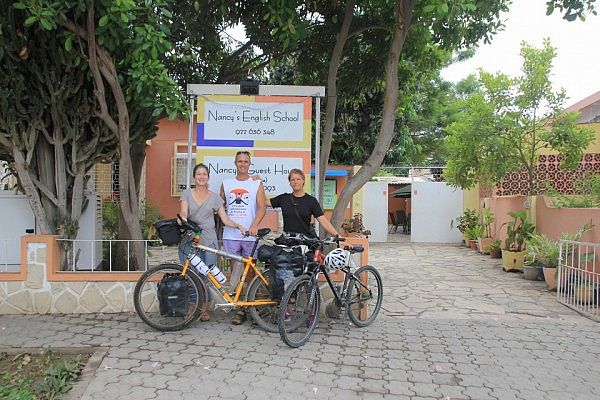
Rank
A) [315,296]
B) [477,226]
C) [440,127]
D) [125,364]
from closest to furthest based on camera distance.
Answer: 1. [125,364]
2. [315,296]
3. [477,226]
4. [440,127]

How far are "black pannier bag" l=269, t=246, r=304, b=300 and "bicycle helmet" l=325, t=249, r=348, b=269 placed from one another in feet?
0.96

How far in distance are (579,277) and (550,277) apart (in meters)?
1.06

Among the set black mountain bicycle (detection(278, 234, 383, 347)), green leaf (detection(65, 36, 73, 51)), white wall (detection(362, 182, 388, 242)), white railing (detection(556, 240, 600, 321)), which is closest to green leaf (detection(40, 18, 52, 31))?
green leaf (detection(65, 36, 73, 51))

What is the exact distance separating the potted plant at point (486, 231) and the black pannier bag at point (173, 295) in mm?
9840

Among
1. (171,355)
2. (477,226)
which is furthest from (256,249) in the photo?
(477,226)

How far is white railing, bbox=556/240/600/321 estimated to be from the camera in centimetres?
691

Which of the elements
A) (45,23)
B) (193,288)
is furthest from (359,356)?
(45,23)

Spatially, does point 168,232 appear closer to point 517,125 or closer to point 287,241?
point 287,241

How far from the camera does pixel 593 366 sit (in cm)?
458

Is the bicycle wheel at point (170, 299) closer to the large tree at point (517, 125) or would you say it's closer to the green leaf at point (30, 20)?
the green leaf at point (30, 20)

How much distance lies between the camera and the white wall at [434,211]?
17.1 meters

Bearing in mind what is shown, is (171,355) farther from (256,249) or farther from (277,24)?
(277,24)

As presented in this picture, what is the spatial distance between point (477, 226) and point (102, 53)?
38.6 ft

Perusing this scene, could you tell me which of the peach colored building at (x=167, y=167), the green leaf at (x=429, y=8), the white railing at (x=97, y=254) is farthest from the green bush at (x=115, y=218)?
the green leaf at (x=429, y=8)
